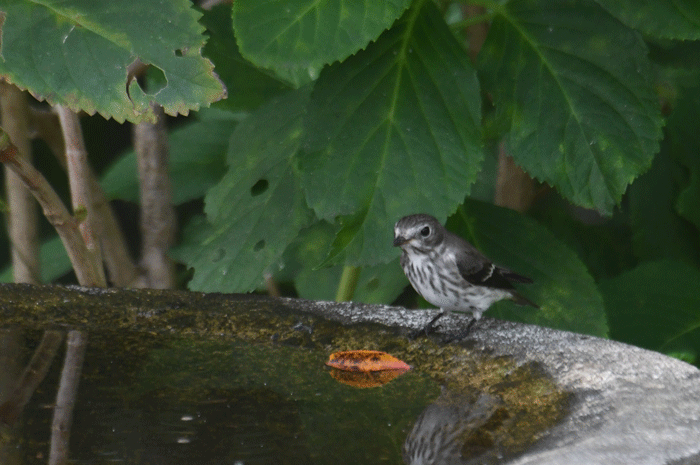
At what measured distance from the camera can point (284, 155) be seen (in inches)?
80.1

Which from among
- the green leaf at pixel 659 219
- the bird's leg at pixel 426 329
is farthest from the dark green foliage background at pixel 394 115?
the green leaf at pixel 659 219

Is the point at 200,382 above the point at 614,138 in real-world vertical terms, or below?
below

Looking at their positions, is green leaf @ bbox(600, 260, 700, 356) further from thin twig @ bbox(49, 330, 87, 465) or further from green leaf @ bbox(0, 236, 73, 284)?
green leaf @ bbox(0, 236, 73, 284)

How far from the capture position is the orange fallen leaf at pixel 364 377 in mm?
1461

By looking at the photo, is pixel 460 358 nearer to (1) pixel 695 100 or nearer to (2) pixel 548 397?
(2) pixel 548 397

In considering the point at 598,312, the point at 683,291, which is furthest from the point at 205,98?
the point at 683,291

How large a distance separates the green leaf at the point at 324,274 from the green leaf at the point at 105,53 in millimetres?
807

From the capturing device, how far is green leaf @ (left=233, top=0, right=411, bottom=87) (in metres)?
1.63

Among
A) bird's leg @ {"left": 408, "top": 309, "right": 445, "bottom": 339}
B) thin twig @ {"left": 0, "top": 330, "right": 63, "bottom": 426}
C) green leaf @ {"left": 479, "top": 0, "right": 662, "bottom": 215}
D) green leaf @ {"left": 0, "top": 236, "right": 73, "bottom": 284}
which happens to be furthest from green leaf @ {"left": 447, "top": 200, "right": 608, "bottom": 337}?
green leaf @ {"left": 0, "top": 236, "right": 73, "bottom": 284}

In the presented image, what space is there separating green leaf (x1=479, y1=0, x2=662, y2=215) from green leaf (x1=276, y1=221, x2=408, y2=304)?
22.4 inches

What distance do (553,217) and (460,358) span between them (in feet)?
5.10

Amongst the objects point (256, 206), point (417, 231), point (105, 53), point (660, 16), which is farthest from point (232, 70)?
point (660, 16)

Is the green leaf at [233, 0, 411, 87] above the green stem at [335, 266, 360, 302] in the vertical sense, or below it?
above

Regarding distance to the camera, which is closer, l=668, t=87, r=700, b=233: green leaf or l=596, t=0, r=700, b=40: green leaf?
l=596, t=0, r=700, b=40: green leaf
